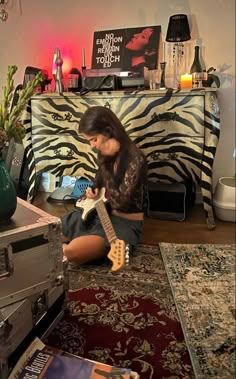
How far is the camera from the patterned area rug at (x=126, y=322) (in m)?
1.11

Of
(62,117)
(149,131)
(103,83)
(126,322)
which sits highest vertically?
(103,83)

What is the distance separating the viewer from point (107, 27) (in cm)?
246

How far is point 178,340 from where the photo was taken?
119cm

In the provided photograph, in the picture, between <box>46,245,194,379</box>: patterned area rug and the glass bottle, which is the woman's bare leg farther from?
the glass bottle

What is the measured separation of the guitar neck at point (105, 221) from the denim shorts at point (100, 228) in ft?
0.33

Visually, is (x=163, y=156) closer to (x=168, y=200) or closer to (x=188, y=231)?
(x=168, y=200)

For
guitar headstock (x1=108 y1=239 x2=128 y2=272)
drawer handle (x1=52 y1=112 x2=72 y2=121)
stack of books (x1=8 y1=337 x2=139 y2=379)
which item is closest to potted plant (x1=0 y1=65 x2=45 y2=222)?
stack of books (x1=8 y1=337 x2=139 y2=379)

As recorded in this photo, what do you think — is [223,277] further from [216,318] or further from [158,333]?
[158,333]

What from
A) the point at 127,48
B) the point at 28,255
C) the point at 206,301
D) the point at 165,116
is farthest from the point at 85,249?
the point at 127,48

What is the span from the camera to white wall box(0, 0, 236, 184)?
224 cm

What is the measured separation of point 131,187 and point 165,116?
1.77 ft

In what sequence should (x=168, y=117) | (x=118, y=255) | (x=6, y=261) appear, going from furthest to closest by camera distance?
(x=168, y=117), (x=118, y=255), (x=6, y=261)

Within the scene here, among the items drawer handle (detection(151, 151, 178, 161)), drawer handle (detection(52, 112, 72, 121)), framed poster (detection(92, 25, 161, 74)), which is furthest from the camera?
framed poster (detection(92, 25, 161, 74))

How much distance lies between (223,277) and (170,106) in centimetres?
99
